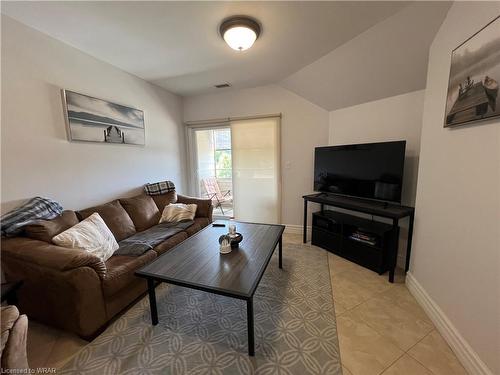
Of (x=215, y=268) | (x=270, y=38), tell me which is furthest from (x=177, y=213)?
(x=270, y=38)

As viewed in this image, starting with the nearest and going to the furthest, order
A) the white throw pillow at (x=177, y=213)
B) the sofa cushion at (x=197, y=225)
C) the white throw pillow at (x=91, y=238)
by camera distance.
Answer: the white throw pillow at (x=91, y=238) → the sofa cushion at (x=197, y=225) → the white throw pillow at (x=177, y=213)

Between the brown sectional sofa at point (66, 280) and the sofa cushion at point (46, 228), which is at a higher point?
the sofa cushion at point (46, 228)

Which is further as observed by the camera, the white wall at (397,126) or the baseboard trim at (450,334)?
the white wall at (397,126)

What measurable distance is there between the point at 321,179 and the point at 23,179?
128 inches

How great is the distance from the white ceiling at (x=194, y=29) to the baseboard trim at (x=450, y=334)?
223cm

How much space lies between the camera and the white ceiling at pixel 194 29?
5.30 feet

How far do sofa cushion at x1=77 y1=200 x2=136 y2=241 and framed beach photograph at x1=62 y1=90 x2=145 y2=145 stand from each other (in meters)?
0.76

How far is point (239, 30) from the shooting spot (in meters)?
1.78

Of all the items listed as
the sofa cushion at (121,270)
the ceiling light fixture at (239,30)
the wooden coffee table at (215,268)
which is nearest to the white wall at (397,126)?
the wooden coffee table at (215,268)

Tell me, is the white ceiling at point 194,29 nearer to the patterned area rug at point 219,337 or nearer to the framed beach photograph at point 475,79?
the framed beach photograph at point 475,79

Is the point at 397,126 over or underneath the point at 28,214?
over

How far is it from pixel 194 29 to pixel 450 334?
3.07 metres

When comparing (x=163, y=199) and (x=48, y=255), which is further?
(x=163, y=199)

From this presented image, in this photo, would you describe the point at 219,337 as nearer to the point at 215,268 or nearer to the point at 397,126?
the point at 215,268
